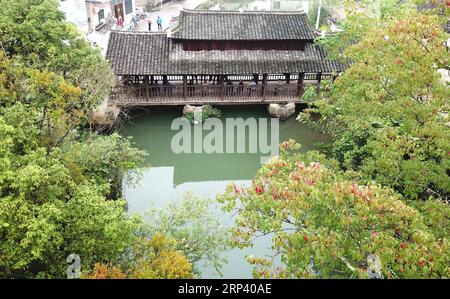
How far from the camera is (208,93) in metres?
22.9

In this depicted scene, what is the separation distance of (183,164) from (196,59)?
5.08 m

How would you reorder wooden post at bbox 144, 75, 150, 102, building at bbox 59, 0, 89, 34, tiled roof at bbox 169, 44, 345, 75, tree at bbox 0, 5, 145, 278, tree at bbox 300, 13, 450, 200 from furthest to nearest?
1. building at bbox 59, 0, 89, 34
2. wooden post at bbox 144, 75, 150, 102
3. tiled roof at bbox 169, 44, 345, 75
4. tree at bbox 300, 13, 450, 200
5. tree at bbox 0, 5, 145, 278

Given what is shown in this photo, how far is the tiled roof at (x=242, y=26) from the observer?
A: 21453mm

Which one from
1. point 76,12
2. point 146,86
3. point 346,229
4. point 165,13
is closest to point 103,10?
point 76,12

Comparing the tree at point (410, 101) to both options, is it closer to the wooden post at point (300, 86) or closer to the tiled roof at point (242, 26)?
the tiled roof at point (242, 26)

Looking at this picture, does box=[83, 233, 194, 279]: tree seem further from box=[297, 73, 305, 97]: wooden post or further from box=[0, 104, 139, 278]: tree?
box=[297, 73, 305, 97]: wooden post

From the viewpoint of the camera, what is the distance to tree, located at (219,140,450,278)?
7.07 meters

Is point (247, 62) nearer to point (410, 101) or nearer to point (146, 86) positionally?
point (146, 86)

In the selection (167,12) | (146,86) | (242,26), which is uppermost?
(242,26)

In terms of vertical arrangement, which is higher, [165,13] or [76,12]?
[76,12]

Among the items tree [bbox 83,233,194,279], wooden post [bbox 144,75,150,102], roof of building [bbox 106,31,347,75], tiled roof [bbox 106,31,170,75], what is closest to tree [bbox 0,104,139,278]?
tree [bbox 83,233,194,279]
